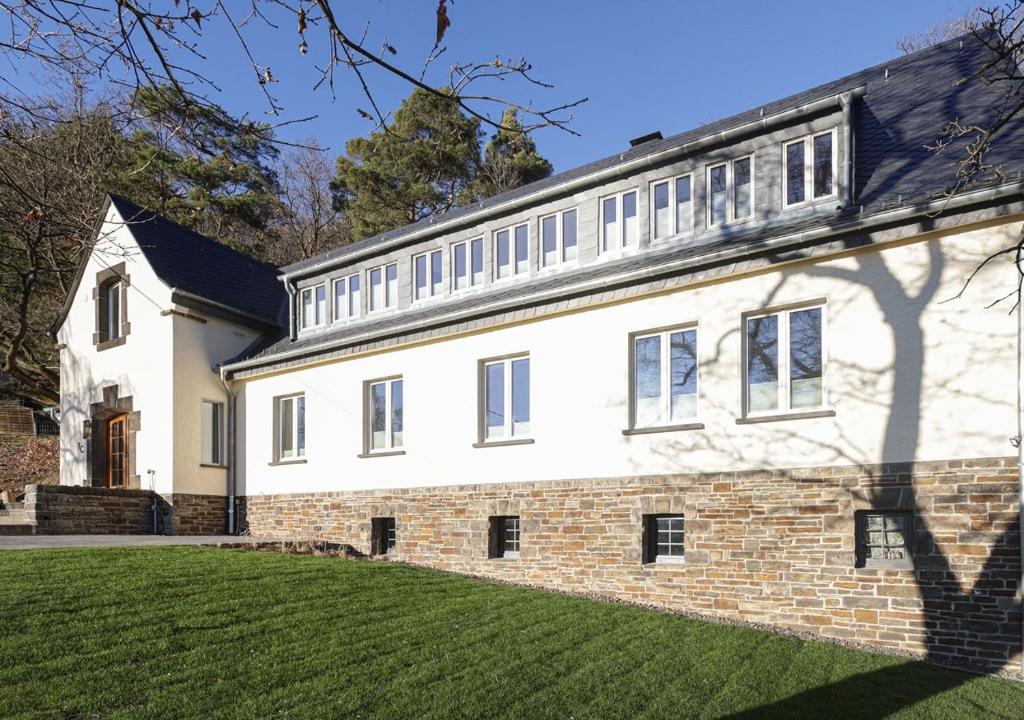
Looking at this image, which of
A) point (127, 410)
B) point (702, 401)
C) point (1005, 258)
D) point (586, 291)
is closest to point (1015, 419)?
point (1005, 258)

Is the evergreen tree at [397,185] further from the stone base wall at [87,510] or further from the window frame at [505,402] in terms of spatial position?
the window frame at [505,402]

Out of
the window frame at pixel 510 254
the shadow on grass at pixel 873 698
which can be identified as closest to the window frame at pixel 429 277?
the window frame at pixel 510 254

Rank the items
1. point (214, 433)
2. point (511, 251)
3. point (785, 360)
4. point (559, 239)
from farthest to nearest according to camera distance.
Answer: point (214, 433)
point (511, 251)
point (559, 239)
point (785, 360)

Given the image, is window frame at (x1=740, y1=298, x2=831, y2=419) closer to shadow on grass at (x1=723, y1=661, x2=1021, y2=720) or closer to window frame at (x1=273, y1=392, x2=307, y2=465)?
shadow on grass at (x1=723, y1=661, x2=1021, y2=720)

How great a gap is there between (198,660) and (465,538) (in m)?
7.06

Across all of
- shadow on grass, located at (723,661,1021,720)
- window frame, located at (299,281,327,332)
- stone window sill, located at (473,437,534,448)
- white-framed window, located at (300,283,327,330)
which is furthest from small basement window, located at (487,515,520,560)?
white-framed window, located at (300,283,327,330)

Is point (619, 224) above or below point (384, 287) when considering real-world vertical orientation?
above

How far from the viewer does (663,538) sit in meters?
11.9

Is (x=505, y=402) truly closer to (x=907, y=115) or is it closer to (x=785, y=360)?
(x=785, y=360)

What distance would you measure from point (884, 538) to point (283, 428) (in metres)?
12.1

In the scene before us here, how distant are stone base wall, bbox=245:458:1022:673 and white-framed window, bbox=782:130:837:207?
147 inches

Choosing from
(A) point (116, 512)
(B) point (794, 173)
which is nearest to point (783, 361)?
(B) point (794, 173)

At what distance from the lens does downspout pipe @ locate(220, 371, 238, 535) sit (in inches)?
716

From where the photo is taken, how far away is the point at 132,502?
17438 mm
